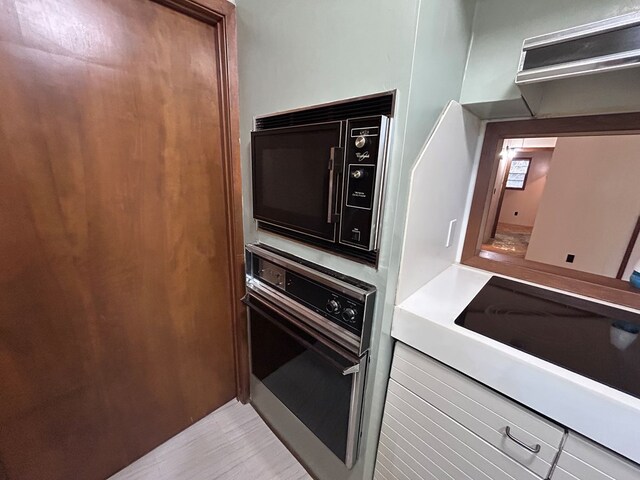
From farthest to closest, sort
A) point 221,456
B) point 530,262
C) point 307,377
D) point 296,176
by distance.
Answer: point 221,456, point 530,262, point 307,377, point 296,176

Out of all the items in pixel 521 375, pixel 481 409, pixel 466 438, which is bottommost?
pixel 466 438

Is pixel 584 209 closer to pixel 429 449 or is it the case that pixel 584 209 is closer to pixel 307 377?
pixel 429 449

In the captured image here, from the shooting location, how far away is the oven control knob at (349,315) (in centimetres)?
84

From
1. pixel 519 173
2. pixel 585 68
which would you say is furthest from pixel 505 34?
pixel 519 173

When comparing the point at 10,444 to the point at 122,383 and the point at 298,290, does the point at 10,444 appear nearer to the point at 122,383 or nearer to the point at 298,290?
the point at 122,383

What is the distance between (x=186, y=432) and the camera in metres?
1.44

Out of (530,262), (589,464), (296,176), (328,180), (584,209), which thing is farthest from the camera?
(584,209)

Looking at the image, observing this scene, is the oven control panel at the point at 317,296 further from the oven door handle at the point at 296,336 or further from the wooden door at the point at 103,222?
the wooden door at the point at 103,222

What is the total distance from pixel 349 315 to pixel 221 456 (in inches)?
45.0

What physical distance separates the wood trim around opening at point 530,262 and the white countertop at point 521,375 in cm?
42

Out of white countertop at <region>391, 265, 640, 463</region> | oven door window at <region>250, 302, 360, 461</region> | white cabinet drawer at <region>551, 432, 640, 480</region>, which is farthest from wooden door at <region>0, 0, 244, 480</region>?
white cabinet drawer at <region>551, 432, 640, 480</region>

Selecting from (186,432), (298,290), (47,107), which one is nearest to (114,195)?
(47,107)

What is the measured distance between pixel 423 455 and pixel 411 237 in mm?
715

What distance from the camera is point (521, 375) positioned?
63 centimetres
